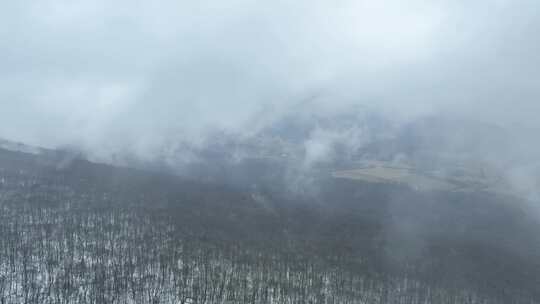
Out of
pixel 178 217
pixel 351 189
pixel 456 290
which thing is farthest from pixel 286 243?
pixel 351 189

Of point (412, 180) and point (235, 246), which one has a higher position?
point (412, 180)

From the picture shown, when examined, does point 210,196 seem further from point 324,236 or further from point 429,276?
point 429,276

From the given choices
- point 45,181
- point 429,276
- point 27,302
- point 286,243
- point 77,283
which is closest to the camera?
point 27,302

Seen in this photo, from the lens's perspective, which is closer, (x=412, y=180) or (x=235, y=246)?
(x=235, y=246)

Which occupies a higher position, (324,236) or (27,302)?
(324,236)

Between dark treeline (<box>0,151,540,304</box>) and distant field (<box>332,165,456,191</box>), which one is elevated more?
distant field (<box>332,165,456,191</box>)

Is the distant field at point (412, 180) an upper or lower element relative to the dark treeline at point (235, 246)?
upper

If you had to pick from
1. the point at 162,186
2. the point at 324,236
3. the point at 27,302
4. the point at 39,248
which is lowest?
the point at 27,302

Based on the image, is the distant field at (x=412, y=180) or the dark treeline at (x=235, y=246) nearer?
the dark treeline at (x=235, y=246)
